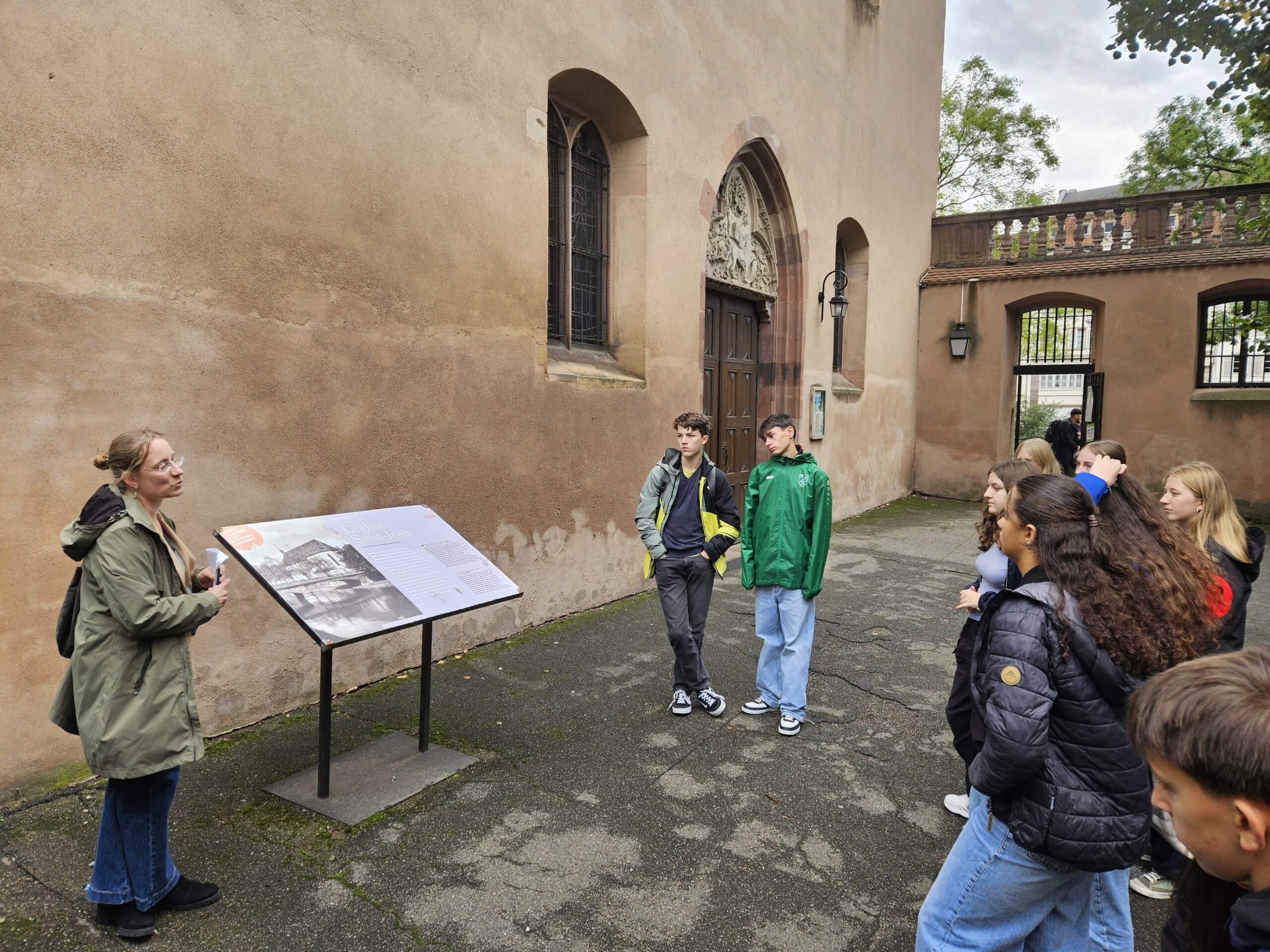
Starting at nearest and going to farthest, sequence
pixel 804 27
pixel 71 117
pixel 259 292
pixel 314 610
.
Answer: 1. pixel 314 610
2. pixel 71 117
3. pixel 259 292
4. pixel 804 27

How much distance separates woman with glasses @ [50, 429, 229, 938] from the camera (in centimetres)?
250

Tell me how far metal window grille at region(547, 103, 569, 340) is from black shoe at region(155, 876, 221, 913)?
16.4ft

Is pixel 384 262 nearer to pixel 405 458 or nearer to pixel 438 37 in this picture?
pixel 405 458

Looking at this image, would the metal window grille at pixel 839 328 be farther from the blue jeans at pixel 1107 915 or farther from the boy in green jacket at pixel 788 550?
the blue jeans at pixel 1107 915

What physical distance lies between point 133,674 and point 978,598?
2.68 m

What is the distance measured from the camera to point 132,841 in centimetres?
264

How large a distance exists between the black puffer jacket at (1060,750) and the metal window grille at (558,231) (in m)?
5.57

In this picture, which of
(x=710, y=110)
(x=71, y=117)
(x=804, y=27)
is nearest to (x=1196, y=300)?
(x=804, y=27)

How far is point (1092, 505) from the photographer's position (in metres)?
2.15

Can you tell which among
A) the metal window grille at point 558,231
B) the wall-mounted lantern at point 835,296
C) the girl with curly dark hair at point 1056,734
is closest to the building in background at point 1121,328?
the wall-mounted lantern at point 835,296

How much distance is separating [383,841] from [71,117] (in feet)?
11.0

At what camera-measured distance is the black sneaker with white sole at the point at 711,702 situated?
468 cm

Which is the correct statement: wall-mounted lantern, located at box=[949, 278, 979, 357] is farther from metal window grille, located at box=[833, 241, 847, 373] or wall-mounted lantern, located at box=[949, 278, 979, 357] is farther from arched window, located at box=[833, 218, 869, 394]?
metal window grille, located at box=[833, 241, 847, 373]

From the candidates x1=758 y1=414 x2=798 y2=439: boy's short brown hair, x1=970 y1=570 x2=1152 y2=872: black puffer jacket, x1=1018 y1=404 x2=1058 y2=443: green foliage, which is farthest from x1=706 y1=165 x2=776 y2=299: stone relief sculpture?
x1=1018 y1=404 x2=1058 y2=443: green foliage
